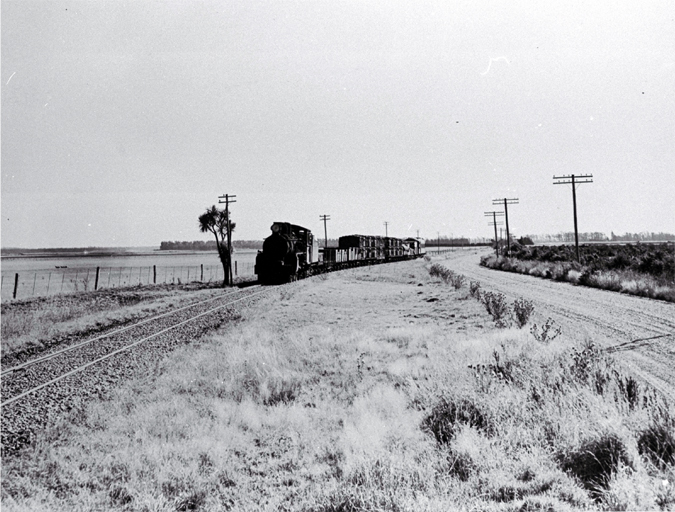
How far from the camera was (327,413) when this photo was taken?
704cm

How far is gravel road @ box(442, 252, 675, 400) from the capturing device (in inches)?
330

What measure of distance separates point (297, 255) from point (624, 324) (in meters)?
19.3

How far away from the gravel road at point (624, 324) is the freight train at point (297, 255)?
44.9ft

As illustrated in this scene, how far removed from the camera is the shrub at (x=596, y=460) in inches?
158

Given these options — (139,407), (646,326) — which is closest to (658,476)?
(139,407)

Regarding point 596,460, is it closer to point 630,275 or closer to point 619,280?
point 619,280

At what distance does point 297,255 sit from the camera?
28109 millimetres

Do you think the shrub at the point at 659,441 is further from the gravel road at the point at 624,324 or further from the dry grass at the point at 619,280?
the dry grass at the point at 619,280

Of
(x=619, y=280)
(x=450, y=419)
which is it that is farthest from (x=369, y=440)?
(x=619, y=280)

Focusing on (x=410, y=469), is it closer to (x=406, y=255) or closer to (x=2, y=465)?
(x=2, y=465)

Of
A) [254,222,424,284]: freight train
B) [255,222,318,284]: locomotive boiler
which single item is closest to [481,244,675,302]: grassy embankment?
[254,222,424,284]: freight train

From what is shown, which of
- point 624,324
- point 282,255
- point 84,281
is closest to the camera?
point 624,324

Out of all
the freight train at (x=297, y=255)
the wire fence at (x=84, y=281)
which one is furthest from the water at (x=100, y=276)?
the freight train at (x=297, y=255)

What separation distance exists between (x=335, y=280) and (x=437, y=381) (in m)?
23.9
